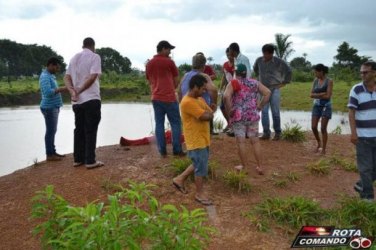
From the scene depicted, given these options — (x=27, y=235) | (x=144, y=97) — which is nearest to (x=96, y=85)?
(x=27, y=235)

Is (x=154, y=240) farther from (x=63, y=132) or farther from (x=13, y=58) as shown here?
(x=13, y=58)

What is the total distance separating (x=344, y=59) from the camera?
5038 cm

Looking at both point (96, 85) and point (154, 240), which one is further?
point (96, 85)

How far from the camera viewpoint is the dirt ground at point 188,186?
15.6 ft

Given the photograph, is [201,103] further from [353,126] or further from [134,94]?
[134,94]

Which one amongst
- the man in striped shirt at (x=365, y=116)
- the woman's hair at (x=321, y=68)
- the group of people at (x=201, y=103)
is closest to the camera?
the man in striped shirt at (x=365, y=116)

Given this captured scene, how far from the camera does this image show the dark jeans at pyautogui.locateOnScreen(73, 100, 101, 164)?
5988mm

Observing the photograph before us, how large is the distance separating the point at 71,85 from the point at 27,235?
212cm

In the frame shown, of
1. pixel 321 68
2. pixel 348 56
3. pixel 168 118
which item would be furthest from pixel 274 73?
pixel 348 56

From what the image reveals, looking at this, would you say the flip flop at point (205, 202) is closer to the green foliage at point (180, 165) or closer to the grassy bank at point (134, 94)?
the green foliage at point (180, 165)

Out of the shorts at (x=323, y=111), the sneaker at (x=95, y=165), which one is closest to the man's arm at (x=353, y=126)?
the shorts at (x=323, y=111)

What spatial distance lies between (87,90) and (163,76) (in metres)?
1.03

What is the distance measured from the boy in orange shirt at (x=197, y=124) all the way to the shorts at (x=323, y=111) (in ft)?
8.37

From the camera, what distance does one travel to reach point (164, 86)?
625cm
